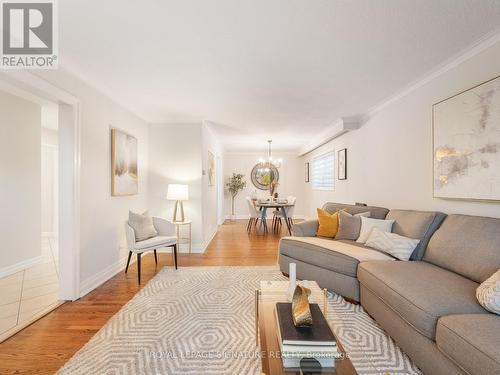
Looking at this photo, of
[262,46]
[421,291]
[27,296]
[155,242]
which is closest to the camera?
[421,291]

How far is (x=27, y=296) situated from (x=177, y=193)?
204 cm

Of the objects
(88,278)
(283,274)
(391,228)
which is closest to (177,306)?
(88,278)

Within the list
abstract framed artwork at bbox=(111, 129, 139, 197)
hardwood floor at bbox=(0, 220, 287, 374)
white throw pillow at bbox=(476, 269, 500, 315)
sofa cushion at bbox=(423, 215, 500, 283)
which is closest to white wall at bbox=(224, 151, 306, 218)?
hardwood floor at bbox=(0, 220, 287, 374)

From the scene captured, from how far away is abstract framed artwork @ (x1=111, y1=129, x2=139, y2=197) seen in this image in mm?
3078

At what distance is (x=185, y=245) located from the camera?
4188 mm

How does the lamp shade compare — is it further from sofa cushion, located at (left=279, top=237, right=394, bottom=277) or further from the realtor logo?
the realtor logo

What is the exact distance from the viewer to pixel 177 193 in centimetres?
377

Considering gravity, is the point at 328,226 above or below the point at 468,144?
below

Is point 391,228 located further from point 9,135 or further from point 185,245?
point 9,135

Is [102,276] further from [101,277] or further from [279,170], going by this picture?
[279,170]

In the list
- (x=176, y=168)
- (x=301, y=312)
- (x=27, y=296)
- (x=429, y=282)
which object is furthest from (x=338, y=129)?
(x=27, y=296)

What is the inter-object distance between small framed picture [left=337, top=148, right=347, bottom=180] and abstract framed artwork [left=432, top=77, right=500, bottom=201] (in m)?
2.05

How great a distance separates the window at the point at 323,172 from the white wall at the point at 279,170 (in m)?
1.27

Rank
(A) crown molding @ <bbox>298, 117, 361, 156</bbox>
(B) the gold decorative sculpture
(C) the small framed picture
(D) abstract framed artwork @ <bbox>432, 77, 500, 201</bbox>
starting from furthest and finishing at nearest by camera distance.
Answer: (C) the small framed picture → (A) crown molding @ <bbox>298, 117, 361, 156</bbox> → (D) abstract framed artwork @ <bbox>432, 77, 500, 201</bbox> → (B) the gold decorative sculpture
